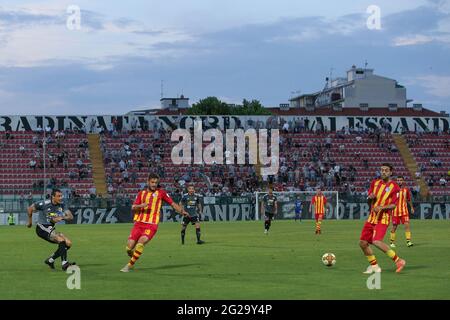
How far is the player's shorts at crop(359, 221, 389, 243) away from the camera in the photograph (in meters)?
20.1

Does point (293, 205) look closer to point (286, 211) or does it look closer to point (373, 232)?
point (286, 211)

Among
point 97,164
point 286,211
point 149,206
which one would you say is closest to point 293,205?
point 286,211

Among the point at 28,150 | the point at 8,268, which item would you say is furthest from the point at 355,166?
the point at 8,268

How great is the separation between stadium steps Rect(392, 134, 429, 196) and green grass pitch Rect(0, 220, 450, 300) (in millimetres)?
41481

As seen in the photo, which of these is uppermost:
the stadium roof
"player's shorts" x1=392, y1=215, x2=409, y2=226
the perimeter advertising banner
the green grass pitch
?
the stadium roof

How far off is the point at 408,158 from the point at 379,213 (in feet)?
196

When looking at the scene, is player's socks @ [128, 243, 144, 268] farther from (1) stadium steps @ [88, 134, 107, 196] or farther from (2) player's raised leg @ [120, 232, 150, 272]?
(1) stadium steps @ [88, 134, 107, 196]

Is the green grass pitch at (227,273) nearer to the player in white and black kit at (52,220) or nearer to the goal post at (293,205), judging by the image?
the player in white and black kit at (52,220)

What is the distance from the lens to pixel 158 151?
245 feet

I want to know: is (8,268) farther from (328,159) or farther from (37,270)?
(328,159)

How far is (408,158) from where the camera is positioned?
78.5 metres

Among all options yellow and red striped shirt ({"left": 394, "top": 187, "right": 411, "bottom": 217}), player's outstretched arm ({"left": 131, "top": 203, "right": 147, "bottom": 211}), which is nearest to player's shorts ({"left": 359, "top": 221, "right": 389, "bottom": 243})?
player's outstretched arm ({"left": 131, "top": 203, "right": 147, "bottom": 211})

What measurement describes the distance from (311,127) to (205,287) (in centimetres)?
6385

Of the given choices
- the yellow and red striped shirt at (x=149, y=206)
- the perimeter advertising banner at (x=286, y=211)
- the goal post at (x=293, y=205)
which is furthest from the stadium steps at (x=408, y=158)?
the yellow and red striped shirt at (x=149, y=206)
